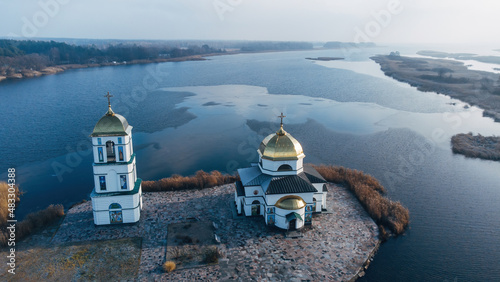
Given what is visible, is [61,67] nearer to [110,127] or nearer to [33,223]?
[33,223]

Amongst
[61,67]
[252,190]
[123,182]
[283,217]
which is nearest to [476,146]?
[283,217]

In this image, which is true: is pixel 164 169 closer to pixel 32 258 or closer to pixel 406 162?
pixel 32 258

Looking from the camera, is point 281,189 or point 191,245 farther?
point 281,189

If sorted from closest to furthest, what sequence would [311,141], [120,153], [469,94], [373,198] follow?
[120,153], [373,198], [311,141], [469,94]

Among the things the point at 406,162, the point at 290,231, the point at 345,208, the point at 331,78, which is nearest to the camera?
the point at 290,231

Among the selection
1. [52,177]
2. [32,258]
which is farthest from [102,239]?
[52,177]

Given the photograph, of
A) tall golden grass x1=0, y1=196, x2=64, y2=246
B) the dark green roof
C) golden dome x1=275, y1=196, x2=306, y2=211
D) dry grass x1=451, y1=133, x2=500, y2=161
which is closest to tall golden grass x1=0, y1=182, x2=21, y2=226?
tall golden grass x1=0, y1=196, x2=64, y2=246

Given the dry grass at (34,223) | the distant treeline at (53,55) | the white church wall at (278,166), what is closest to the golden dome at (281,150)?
the white church wall at (278,166)

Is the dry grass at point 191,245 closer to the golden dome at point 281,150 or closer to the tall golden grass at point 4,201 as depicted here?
the golden dome at point 281,150
